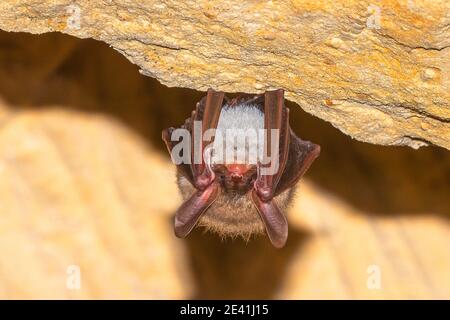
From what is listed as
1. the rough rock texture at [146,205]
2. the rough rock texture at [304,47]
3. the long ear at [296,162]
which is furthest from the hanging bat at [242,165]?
the rough rock texture at [146,205]

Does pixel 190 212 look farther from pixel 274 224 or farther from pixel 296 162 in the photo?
pixel 296 162

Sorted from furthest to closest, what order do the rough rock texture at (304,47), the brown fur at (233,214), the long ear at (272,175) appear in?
1. the brown fur at (233,214)
2. the long ear at (272,175)
3. the rough rock texture at (304,47)

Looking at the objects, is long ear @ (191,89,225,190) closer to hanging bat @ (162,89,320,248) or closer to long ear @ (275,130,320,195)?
hanging bat @ (162,89,320,248)

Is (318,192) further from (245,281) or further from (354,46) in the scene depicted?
(354,46)

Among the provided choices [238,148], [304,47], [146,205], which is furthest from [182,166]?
[146,205]

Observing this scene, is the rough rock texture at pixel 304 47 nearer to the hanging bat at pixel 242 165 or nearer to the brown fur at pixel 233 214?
the hanging bat at pixel 242 165

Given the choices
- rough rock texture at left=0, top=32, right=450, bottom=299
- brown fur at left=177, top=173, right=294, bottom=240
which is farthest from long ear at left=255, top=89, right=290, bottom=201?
rough rock texture at left=0, top=32, right=450, bottom=299

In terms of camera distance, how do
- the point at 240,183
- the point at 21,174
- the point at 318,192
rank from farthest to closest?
1. the point at 318,192
2. the point at 21,174
3. the point at 240,183

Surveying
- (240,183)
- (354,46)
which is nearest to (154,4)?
(354,46)
